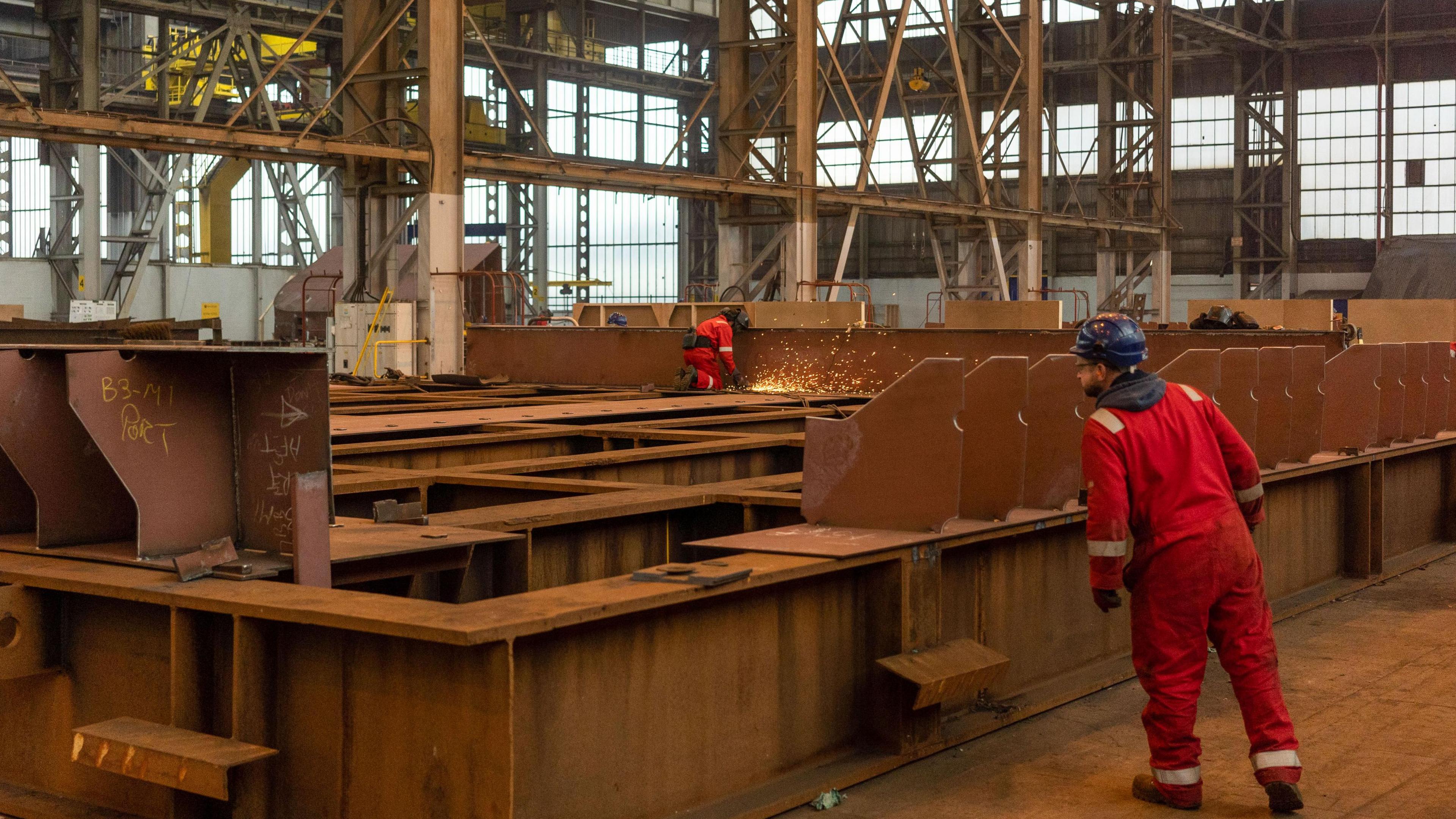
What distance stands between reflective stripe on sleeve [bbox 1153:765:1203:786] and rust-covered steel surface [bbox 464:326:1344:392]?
590 centimetres

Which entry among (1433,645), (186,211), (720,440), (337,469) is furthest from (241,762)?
(186,211)

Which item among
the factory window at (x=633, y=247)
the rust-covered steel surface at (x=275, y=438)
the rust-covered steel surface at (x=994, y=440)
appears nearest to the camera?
the rust-covered steel surface at (x=275, y=438)

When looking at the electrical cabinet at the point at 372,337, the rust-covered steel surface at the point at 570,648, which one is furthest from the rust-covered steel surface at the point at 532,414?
the electrical cabinet at the point at 372,337

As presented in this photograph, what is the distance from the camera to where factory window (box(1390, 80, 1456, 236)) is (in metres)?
33.2

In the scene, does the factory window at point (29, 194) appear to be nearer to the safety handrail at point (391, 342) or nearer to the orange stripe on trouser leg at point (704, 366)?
the safety handrail at point (391, 342)

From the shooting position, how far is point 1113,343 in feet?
14.0

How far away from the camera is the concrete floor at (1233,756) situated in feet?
13.5

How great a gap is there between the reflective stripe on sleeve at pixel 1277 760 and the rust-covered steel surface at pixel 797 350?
19.2 feet

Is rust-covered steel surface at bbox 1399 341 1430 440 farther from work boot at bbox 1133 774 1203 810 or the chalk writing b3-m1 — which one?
the chalk writing b3-m1

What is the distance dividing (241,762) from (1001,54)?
26.6 meters

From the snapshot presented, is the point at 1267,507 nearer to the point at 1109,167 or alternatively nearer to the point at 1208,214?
the point at 1109,167

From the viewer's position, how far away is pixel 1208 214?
36.4m

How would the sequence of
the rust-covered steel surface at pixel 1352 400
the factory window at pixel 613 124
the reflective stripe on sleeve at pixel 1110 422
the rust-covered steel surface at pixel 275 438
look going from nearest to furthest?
the rust-covered steel surface at pixel 275 438, the reflective stripe on sleeve at pixel 1110 422, the rust-covered steel surface at pixel 1352 400, the factory window at pixel 613 124

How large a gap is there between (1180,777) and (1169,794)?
59 millimetres
